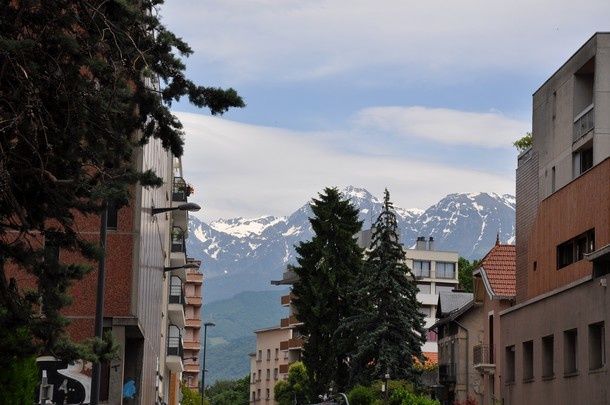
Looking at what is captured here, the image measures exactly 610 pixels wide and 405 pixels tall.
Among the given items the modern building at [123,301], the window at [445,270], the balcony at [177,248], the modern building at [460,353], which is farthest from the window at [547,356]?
the window at [445,270]

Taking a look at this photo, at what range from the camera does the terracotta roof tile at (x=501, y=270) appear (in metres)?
64.8

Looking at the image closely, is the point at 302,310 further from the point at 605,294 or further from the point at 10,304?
the point at 10,304

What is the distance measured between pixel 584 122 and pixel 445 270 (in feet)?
370

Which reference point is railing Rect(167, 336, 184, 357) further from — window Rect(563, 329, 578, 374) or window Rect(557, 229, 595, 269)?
window Rect(563, 329, 578, 374)

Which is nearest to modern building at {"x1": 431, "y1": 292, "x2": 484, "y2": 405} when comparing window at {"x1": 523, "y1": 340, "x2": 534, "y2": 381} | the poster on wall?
window at {"x1": 523, "y1": 340, "x2": 534, "y2": 381}

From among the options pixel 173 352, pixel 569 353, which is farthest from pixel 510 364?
pixel 173 352

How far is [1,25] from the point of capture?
17156mm

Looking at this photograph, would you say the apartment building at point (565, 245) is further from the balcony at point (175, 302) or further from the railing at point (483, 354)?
the balcony at point (175, 302)

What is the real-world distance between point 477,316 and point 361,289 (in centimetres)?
986

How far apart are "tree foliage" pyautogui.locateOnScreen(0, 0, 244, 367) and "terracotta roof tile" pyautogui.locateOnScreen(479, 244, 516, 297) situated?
45.8 meters

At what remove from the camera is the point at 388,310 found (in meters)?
66.4

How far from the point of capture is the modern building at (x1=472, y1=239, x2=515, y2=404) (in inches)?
2549

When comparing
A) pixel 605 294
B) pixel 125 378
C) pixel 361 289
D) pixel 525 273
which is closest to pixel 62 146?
pixel 605 294

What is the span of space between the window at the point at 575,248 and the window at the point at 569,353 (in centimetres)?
258
